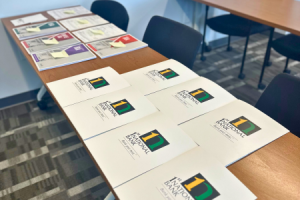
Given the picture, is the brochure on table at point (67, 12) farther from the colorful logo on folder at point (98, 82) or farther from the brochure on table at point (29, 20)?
the colorful logo on folder at point (98, 82)

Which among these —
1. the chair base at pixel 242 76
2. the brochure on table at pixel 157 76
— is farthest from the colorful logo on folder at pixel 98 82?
the chair base at pixel 242 76

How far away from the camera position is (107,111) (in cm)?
100

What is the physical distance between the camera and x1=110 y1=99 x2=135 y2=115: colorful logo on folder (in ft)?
3.29

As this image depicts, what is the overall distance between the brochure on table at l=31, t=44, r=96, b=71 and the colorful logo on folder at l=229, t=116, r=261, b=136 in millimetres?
876

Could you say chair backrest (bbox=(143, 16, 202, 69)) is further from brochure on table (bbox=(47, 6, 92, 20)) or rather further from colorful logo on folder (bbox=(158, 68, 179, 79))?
brochure on table (bbox=(47, 6, 92, 20))

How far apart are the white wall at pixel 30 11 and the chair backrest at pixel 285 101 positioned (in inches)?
72.5

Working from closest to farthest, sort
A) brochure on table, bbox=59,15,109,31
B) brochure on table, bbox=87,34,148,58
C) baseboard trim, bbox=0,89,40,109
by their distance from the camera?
1. brochure on table, bbox=87,34,148,58
2. brochure on table, bbox=59,15,109,31
3. baseboard trim, bbox=0,89,40,109

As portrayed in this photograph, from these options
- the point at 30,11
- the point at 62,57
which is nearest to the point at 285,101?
the point at 62,57

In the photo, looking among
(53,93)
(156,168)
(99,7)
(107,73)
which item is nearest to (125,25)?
(99,7)

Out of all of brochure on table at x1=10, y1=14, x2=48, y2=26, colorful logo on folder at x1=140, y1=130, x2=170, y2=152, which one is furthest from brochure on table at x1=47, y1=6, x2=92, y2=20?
colorful logo on folder at x1=140, y1=130, x2=170, y2=152

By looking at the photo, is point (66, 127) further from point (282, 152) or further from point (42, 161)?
point (282, 152)

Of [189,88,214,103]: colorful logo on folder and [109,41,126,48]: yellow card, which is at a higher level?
[109,41,126,48]: yellow card

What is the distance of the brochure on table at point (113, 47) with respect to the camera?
4.89 ft

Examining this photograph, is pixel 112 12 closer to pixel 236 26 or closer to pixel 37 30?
pixel 37 30
